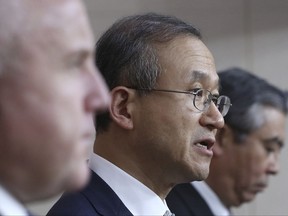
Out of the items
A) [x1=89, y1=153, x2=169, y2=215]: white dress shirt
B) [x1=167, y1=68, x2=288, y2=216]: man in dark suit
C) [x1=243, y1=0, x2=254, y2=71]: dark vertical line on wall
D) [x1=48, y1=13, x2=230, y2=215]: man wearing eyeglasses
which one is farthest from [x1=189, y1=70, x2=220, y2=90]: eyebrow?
[x1=243, y1=0, x2=254, y2=71]: dark vertical line on wall

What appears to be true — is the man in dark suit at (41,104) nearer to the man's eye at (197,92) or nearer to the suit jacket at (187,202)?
the man's eye at (197,92)

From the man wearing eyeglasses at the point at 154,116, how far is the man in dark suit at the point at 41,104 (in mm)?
978

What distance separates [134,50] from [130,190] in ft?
1.38

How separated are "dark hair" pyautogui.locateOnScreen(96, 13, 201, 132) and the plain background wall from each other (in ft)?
7.19

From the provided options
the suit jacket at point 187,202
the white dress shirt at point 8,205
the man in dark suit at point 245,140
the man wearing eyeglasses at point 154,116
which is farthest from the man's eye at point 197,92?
the white dress shirt at point 8,205

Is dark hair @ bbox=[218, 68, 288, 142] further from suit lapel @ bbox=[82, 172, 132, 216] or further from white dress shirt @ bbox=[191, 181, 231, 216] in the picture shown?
suit lapel @ bbox=[82, 172, 132, 216]

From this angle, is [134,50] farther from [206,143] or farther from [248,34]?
[248,34]

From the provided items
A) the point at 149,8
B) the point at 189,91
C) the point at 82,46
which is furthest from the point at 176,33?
the point at 149,8

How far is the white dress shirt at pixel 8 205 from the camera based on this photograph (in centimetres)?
131

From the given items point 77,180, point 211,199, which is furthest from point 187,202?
point 77,180

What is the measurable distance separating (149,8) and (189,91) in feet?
7.57

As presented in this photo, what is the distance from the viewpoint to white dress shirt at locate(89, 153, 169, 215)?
232cm

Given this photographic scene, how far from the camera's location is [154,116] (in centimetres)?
241

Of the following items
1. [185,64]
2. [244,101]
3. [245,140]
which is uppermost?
[185,64]
